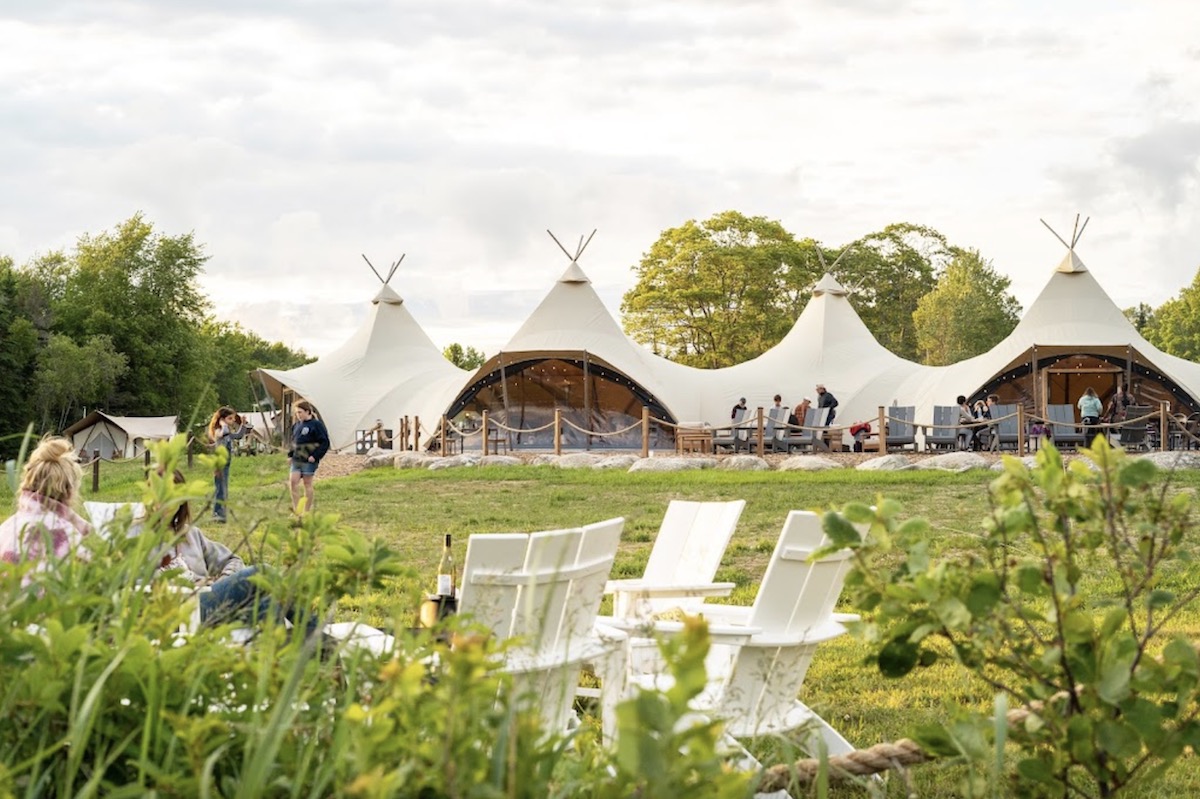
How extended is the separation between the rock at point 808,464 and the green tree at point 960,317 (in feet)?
94.2

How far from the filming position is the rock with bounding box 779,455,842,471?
19.3 m

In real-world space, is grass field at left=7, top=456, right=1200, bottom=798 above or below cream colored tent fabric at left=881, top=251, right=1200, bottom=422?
below

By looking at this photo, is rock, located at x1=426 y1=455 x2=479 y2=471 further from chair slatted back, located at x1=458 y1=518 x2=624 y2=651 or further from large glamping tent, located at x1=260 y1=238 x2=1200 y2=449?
chair slatted back, located at x1=458 y1=518 x2=624 y2=651

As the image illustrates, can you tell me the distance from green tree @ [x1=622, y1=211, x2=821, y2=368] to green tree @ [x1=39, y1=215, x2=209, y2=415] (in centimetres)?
1669

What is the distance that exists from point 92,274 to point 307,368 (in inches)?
760

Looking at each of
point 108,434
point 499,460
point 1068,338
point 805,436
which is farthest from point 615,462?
point 108,434

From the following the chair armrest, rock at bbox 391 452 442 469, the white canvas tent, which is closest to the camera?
the chair armrest

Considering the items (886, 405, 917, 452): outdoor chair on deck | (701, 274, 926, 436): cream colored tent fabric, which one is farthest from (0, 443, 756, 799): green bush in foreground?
(701, 274, 926, 436): cream colored tent fabric

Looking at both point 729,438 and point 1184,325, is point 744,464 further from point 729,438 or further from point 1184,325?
point 1184,325

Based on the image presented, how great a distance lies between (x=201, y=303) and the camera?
5038 centimetres

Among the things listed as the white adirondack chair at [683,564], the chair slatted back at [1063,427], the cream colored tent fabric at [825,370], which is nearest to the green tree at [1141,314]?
the cream colored tent fabric at [825,370]

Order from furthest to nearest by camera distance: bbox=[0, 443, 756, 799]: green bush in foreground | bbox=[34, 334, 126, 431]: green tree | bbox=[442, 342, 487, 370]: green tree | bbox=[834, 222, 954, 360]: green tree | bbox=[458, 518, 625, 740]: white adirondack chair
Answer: bbox=[442, 342, 487, 370]: green tree < bbox=[834, 222, 954, 360]: green tree < bbox=[34, 334, 126, 431]: green tree < bbox=[458, 518, 625, 740]: white adirondack chair < bbox=[0, 443, 756, 799]: green bush in foreground

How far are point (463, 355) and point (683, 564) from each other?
8194 cm

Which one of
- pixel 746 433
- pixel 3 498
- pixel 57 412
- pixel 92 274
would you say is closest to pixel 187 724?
pixel 3 498
